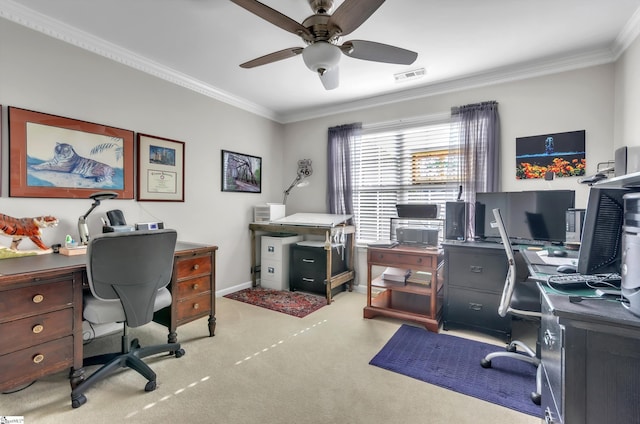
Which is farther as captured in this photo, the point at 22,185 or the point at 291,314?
the point at 291,314

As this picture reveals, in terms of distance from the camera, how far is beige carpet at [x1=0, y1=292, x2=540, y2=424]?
160 centimetres

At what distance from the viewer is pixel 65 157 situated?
2.30 meters

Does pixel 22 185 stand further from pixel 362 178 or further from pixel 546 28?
pixel 546 28

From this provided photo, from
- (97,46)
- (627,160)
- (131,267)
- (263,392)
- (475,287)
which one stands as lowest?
(263,392)

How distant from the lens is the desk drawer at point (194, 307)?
2351 millimetres

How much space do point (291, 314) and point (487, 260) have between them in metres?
1.92

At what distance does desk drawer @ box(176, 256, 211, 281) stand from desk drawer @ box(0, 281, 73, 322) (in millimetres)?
701

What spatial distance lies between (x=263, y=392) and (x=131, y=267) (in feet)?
3.61

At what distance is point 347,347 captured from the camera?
239 cm

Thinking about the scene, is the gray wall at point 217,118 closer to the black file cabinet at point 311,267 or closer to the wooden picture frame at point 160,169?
the wooden picture frame at point 160,169

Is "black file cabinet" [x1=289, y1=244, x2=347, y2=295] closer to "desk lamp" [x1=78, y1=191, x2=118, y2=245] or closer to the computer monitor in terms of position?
"desk lamp" [x1=78, y1=191, x2=118, y2=245]

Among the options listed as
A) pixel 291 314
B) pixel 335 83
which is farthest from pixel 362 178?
pixel 291 314

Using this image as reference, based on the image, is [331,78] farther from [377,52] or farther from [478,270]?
[478,270]

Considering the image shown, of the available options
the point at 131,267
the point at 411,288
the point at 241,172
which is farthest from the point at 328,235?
the point at 131,267
